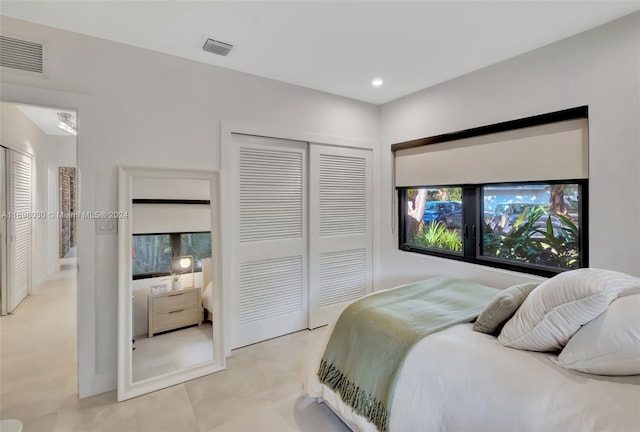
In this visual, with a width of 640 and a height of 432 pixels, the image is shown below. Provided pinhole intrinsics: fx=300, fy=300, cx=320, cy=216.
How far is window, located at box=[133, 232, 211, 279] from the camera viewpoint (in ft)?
7.55

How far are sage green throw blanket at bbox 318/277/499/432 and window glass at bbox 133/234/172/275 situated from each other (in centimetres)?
149

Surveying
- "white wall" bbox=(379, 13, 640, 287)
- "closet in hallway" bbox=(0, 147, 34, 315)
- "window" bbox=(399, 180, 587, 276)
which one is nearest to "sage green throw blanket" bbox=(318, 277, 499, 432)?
"window" bbox=(399, 180, 587, 276)

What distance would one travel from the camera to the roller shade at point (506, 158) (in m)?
2.16

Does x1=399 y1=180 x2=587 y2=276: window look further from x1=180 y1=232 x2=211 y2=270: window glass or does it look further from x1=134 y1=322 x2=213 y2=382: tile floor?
x1=134 y1=322 x2=213 y2=382: tile floor

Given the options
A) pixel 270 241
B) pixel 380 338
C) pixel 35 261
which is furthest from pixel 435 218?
pixel 35 261

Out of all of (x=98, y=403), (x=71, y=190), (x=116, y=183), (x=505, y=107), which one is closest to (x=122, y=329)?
(x=98, y=403)

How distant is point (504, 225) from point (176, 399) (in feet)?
→ 9.64

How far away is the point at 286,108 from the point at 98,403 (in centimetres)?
274

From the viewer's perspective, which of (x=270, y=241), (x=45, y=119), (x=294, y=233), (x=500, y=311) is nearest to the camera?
(x=500, y=311)

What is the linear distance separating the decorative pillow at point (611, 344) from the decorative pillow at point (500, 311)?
302 millimetres

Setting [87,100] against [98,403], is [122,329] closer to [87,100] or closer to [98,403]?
[98,403]

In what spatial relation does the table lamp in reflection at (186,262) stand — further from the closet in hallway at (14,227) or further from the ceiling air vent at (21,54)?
the closet in hallway at (14,227)

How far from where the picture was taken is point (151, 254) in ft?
7.77

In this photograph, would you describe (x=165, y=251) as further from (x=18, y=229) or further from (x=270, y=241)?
(x=18, y=229)
